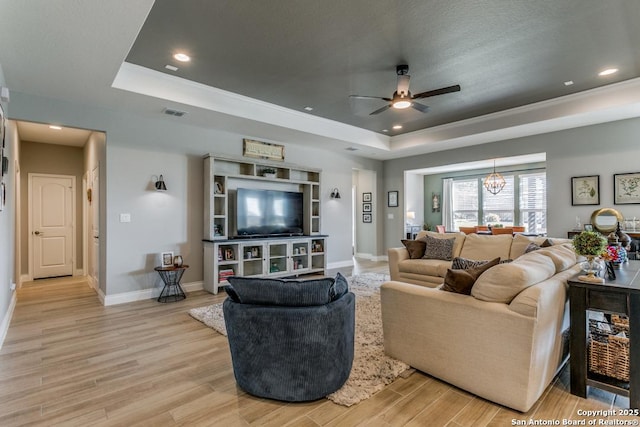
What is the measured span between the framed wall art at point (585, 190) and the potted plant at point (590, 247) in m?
4.01

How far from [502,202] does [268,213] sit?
6732 millimetres

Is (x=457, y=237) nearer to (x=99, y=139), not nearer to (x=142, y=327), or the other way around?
(x=142, y=327)

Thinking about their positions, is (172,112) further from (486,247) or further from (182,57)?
(486,247)

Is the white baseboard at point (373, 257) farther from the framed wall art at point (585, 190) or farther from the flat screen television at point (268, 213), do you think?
the framed wall art at point (585, 190)

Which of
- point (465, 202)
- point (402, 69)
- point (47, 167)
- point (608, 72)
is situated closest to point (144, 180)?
point (47, 167)

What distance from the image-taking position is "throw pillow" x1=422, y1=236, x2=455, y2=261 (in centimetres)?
491

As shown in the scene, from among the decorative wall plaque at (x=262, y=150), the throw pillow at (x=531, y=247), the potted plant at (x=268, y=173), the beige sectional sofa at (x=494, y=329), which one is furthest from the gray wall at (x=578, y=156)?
the potted plant at (x=268, y=173)

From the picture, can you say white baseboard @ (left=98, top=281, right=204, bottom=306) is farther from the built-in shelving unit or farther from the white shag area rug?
the white shag area rug

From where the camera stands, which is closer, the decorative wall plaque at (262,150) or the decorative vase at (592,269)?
the decorative vase at (592,269)

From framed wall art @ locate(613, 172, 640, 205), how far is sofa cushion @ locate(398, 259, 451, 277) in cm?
309

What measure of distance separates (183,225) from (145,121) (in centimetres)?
167

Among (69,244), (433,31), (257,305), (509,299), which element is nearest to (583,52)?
(433,31)

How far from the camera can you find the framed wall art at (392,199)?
8508 mm

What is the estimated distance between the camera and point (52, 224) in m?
6.59
